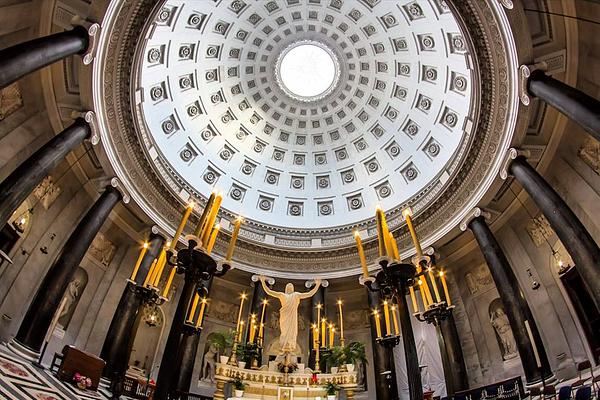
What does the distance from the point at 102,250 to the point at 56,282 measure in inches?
195

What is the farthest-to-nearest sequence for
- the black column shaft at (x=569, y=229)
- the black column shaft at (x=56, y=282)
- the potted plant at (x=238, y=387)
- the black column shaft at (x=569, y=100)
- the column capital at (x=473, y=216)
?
1. the column capital at (x=473, y=216)
2. the potted plant at (x=238, y=387)
3. the black column shaft at (x=56, y=282)
4. the black column shaft at (x=569, y=229)
5. the black column shaft at (x=569, y=100)

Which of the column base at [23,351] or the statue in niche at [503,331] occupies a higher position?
the statue in niche at [503,331]

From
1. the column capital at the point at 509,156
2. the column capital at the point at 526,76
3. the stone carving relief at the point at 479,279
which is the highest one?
the column capital at the point at 526,76

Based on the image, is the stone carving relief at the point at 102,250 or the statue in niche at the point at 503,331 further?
the stone carving relief at the point at 102,250

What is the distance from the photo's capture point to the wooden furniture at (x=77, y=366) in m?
8.73

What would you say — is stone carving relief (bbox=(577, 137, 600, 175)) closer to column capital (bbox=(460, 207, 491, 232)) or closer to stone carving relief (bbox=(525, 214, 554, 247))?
stone carving relief (bbox=(525, 214, 554, 247))

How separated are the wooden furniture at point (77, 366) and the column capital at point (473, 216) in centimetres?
1324

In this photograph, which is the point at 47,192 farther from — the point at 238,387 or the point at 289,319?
the point at 289,319

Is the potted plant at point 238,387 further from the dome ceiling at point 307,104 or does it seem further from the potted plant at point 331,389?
the dome ceiling at point 307,104

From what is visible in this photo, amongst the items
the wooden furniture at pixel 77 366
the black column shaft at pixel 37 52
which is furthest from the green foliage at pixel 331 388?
the black column shaft at pixel 37 52

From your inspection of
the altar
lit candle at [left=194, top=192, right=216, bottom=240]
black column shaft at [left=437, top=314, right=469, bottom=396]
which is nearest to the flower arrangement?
the altar

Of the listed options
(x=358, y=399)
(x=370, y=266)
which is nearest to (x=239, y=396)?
(x=358, y=399)

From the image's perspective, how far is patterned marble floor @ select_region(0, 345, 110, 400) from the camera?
5.88 metres

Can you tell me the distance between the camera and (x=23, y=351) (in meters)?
8.78
